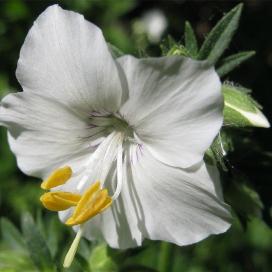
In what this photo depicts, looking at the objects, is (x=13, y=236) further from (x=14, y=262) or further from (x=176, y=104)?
(x=176, y=104)

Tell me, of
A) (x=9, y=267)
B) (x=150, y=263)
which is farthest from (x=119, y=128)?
(x=150, y=263)

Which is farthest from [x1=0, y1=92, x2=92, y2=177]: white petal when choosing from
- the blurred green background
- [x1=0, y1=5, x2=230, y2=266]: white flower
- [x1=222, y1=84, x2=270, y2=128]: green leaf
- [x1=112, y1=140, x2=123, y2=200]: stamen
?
[x1=222, y1=84, x2=270, y2=128]: green leaf

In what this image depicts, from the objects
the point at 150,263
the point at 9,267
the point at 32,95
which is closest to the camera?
the point at 32,95

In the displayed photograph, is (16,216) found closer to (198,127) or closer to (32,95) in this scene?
(32,95)

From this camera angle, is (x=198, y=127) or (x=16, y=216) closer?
(x=198, y=127)

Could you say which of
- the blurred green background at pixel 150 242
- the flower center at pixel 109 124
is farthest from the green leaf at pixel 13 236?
the flower center at pixel 109 124

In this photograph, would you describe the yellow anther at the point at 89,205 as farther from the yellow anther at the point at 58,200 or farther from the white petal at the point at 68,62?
the white petal at the point at 68,62

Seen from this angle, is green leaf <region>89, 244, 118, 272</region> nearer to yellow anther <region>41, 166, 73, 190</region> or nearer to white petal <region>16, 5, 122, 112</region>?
yellow anther <region>41, 166, 73, 190</region>
